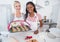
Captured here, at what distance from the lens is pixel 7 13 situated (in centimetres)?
105

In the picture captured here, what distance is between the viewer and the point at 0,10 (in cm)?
104

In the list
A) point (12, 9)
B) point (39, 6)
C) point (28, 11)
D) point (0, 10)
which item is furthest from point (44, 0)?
point (0, 10)

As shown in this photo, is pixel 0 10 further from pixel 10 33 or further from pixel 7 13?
pixel 10 33

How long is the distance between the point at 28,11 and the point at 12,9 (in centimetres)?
14

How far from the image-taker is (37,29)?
1105 millimetres

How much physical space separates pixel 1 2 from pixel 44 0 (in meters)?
0.38

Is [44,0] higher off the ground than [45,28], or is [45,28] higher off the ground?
[44,0]

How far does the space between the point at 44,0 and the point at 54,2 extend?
94 mm

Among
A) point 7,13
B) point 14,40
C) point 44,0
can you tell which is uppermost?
point 44,0

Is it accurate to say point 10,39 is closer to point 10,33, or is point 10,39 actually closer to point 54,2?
point 10,33

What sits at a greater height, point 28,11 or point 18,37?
point 28,11

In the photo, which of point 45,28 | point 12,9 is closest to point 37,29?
point 45,28

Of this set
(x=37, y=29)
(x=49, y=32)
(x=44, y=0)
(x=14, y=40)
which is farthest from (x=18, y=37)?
(x=44, y=0)

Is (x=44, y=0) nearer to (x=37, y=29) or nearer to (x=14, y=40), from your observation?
(x=37, y=29)
